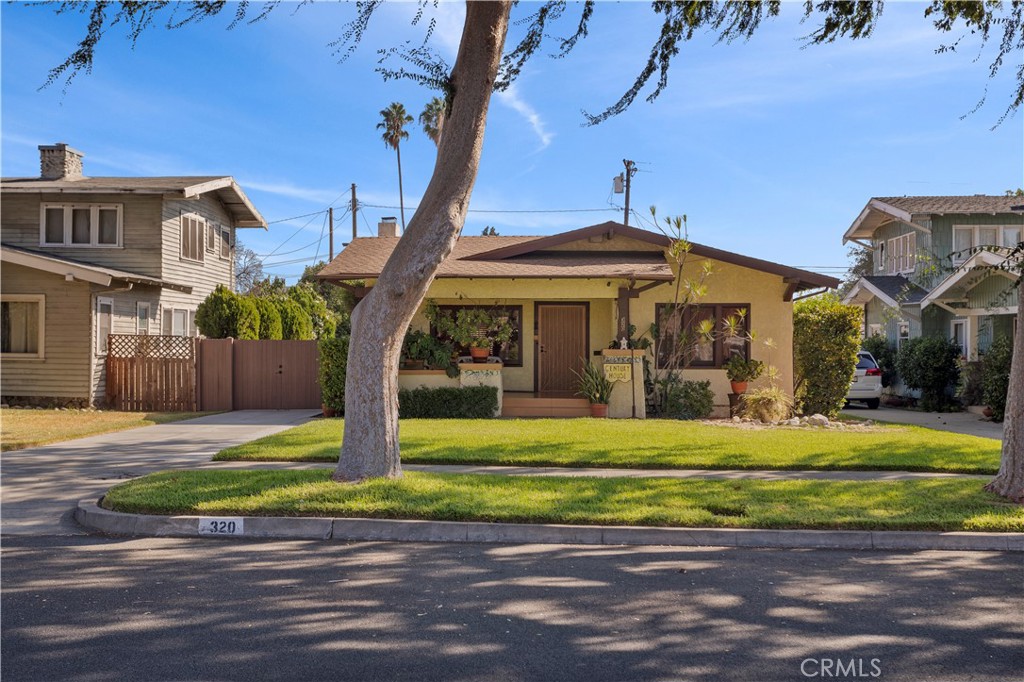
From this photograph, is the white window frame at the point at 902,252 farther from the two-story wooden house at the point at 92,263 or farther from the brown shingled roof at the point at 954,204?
the two-story wooden house at the point at 92,263

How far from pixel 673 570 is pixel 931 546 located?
2.62 meters

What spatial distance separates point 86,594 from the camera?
527cm

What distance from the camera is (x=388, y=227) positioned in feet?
75.6

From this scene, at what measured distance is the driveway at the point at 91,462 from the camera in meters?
7.88

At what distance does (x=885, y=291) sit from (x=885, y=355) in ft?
7.45

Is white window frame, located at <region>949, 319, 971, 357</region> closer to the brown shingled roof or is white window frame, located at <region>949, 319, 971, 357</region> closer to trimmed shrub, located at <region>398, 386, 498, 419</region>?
the brown shingled roof

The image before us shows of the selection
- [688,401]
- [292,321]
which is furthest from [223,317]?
[688,401]

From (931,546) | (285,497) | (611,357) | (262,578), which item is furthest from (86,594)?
(611,357)

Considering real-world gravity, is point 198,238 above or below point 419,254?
above

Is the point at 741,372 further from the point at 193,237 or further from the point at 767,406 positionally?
the point at 193,237

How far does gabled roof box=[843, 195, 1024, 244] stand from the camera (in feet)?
78.0

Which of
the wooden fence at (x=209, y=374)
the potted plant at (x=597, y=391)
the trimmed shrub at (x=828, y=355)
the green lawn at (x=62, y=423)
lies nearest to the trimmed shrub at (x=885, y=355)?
the trimmed shrub at (x=828, y=355)

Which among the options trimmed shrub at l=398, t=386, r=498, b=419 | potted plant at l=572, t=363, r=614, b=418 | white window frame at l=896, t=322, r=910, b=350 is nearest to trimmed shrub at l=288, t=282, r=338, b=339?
trimmed shrub at l=398, t=386, r=498, b=419

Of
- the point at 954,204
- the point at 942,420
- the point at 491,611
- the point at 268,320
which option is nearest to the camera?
the point at 491,611
